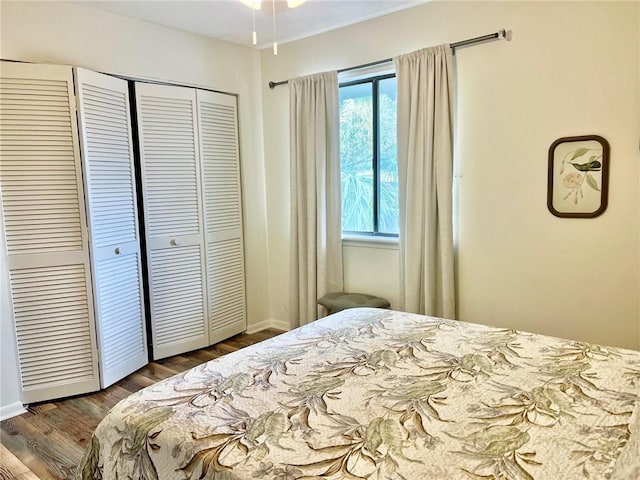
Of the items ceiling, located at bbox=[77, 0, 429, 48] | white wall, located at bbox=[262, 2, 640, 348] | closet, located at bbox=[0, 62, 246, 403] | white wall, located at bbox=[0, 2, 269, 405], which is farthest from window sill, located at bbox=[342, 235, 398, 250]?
ceiling, located at bbox=[77, 0, 429, 48]

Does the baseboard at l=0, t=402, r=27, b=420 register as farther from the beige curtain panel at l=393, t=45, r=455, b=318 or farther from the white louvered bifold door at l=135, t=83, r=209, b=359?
the beige curtain panel at l=393, t=45, r=455, b=318

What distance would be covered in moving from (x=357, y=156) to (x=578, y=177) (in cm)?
160

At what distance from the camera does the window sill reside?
134 inches

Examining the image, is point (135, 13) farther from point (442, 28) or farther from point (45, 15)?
point (442, 28)

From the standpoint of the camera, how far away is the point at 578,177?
2.54m

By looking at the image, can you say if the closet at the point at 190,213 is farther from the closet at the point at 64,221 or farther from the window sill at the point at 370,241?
the window sill at the point at 370,241

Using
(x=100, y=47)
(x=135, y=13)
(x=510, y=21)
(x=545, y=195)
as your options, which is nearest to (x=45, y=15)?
(x=100, y=47)

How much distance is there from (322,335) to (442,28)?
214 centimetres

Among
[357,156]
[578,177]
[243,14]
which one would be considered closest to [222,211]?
[357,156]

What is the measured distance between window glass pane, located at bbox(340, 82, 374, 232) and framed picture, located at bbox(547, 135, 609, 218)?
1.33 meters

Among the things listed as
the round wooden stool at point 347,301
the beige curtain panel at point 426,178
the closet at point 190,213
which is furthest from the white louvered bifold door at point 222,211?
the beige curtain panel at point 426,178

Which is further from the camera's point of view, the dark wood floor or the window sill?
the window sill

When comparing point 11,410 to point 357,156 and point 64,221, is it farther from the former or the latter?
point 357,156

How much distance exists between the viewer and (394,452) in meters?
1.17
